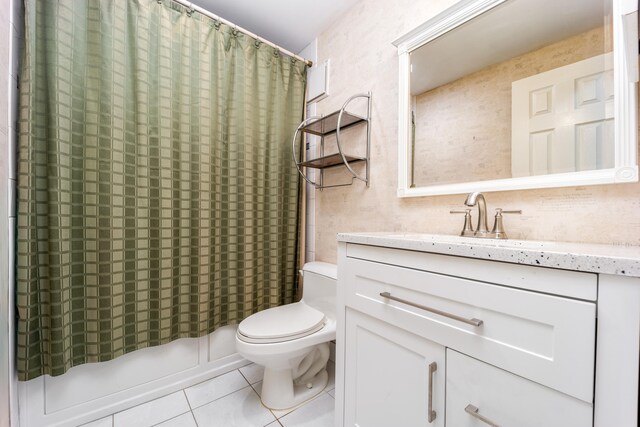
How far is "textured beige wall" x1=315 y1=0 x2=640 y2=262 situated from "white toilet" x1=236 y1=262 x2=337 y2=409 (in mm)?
273

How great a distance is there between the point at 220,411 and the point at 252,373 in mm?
322

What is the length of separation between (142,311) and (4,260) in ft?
1.84

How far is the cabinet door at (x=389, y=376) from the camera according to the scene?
0.72m

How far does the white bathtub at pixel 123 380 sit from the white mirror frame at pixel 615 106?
4.84 feet

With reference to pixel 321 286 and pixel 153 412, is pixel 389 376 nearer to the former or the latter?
pixel 321 286

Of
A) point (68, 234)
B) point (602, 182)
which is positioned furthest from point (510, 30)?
point (68, 234)

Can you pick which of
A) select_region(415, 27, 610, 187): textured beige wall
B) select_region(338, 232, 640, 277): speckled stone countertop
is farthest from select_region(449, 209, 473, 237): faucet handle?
select_region(338, 232, 640, 277): speckled stone countertop

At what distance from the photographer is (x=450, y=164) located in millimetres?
1139

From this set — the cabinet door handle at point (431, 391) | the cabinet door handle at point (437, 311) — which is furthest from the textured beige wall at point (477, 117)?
the cabinet door handle at point (431, 391)

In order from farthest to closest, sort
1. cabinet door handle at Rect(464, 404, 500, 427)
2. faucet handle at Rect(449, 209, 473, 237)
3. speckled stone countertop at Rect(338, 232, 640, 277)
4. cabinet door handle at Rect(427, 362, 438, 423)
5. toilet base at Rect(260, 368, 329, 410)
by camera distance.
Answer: toilet base at Rect(260, 368, 329, 410) < faucet handle at Rect(449, 209, 473, 237) < cabinet door handle at Rect(427, 362, 438, 423) < cabinet door handle at Rect(464, 404, 500, 427) < speckled stone countertop at Rect(338, 232, 640, 277)

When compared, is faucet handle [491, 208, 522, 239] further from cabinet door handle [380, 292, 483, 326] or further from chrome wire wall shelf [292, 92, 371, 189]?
chrome wire wall shelf [292, 92, 371, 189]

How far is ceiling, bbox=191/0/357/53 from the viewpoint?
157 centimetres

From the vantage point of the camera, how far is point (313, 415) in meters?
1.27

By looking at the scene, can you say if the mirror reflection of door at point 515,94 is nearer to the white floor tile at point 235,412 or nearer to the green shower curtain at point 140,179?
the green shower curtain at point 140,179
